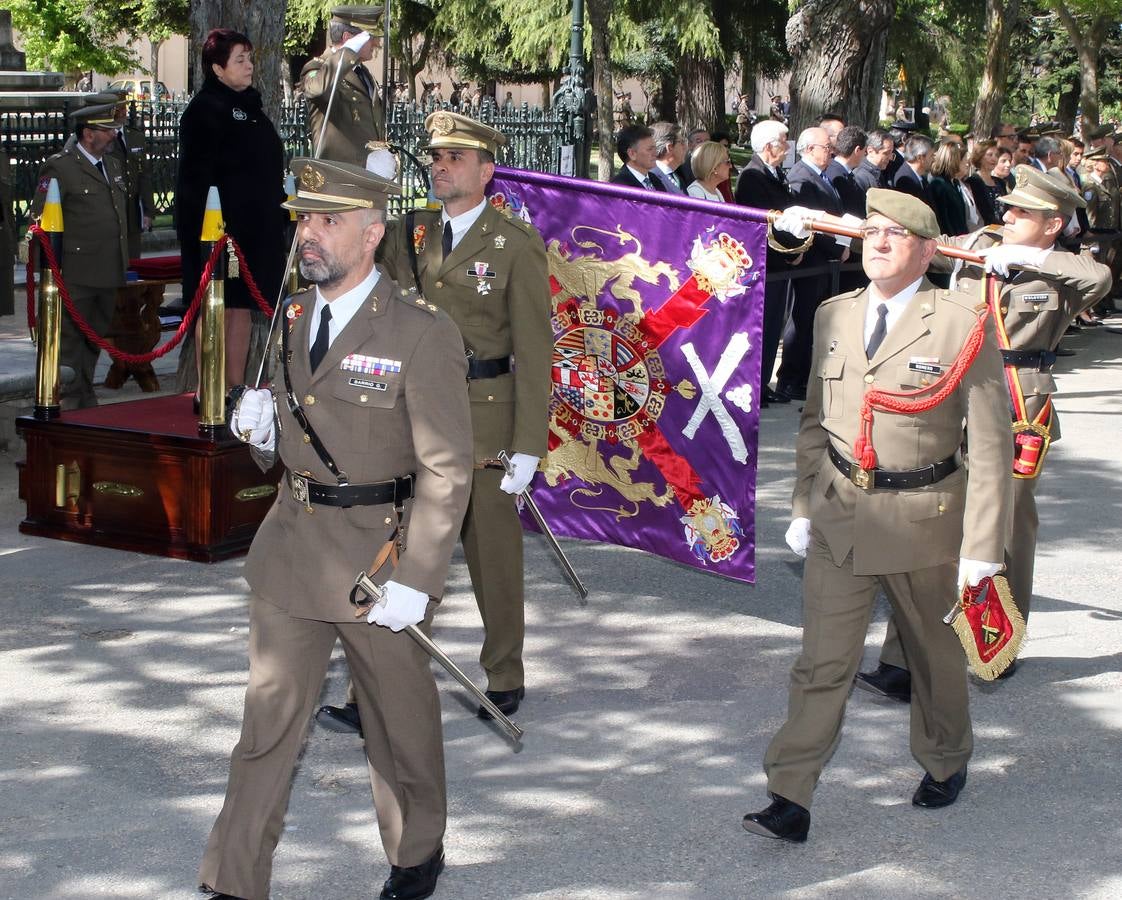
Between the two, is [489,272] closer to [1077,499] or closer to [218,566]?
[218,566]

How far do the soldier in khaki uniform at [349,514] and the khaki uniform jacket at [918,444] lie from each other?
1376mm

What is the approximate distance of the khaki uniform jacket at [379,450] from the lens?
421 centimetres

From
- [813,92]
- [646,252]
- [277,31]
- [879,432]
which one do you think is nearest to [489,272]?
[646,252]

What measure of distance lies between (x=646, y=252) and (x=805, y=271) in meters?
5.92

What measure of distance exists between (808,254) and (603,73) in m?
19.0

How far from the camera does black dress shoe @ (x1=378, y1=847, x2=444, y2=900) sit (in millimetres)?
4465

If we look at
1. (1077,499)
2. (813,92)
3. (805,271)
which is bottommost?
(1077,499)

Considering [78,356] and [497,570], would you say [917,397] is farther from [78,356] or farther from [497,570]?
[78,356]

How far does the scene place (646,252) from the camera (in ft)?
22.1

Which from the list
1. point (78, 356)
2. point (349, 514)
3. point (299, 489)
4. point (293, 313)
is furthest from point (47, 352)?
point (349, 514)

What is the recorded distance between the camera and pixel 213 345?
26.6 ft

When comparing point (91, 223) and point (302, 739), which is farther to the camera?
point (91, 223)

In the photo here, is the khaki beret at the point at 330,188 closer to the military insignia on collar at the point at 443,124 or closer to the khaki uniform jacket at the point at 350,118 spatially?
the military insignia on collar at the point at 443,124

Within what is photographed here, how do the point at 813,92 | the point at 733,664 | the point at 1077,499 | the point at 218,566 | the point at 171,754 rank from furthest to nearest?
the point at 813,92 → the point at 1077,499 → the point at 218,566 → the point at 733,664 → the point at 171,754
